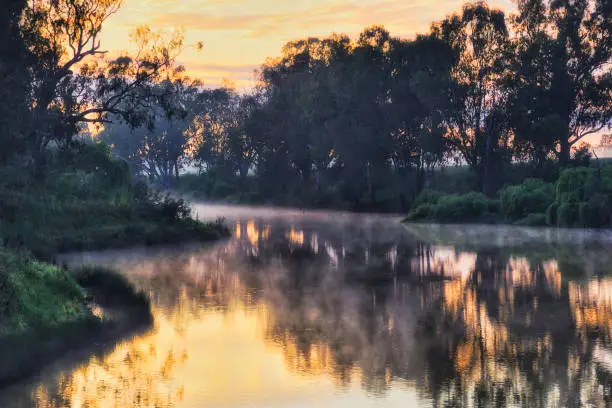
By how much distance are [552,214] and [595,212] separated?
375 cm

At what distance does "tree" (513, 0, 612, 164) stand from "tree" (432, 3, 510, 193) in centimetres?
188

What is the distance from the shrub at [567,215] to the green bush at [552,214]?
1101mm

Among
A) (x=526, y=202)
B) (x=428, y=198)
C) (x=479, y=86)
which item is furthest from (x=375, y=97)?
(x=526, y=202)

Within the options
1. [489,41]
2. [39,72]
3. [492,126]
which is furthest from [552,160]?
[39,72]

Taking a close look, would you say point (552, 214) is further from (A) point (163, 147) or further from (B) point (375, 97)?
(A) point (163, 147)

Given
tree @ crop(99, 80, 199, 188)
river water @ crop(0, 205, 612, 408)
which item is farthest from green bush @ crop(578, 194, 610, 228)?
tree @ crop(99, 80, 199, 188)

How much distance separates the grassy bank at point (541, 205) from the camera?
55219 millimetres

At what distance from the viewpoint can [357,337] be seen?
59.5 ft

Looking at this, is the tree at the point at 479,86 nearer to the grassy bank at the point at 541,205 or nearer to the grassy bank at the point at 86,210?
the grassy bank at the point at 541,205

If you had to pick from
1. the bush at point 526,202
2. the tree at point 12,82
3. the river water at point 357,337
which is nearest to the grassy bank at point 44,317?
the river water at point 357,337

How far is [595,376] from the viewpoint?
14109 mm

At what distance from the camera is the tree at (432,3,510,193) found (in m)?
80.9

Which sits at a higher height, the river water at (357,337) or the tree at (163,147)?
the tree at (163,147)

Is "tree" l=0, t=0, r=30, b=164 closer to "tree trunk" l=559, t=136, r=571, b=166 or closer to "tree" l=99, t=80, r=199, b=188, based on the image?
"tree trunk" l=559, t=136, r=571, b=166
